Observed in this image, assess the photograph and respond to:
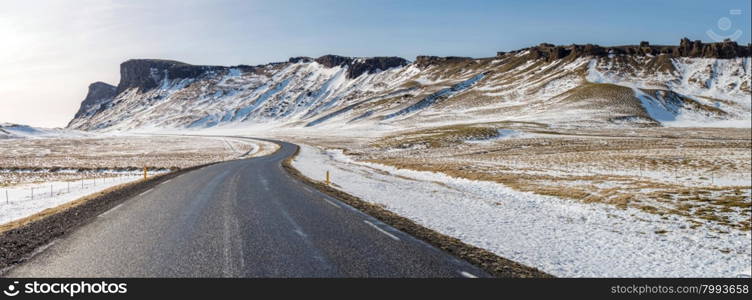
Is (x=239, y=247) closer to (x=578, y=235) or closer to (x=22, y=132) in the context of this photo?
(x=578, y=235)

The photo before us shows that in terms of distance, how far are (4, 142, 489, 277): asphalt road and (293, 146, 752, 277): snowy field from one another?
271cm

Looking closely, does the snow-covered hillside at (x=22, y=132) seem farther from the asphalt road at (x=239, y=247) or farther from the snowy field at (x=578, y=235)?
the snowy field at (x=578, y=235)

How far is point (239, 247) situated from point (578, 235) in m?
10.7

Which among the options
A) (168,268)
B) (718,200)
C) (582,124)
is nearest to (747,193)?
(718,200)

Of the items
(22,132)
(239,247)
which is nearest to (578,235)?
(239,247)

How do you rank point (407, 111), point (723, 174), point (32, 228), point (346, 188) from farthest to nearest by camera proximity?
point (407, 111), point (723, 174), point (346, 188), point (32, 228)

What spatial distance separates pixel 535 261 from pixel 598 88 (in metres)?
170

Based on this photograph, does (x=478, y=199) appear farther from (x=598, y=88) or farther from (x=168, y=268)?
(x=598, y=88)

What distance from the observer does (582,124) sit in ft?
365

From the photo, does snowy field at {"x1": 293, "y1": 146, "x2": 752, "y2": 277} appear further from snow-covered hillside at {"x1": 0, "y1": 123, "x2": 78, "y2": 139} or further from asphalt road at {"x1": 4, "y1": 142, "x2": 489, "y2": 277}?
snow-covered hillside at {"x1": 0, "y1": 123, "x2": 78, "y2": 139}

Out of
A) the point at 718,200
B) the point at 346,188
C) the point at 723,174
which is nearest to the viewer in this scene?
the point at 718,200

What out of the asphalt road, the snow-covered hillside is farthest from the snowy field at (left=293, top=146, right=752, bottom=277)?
the snow-covered hillside

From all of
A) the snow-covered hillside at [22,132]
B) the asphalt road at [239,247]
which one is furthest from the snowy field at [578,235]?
the snow-covered hillside at [22,132]

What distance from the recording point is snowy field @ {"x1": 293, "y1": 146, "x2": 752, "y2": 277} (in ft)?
34.0
